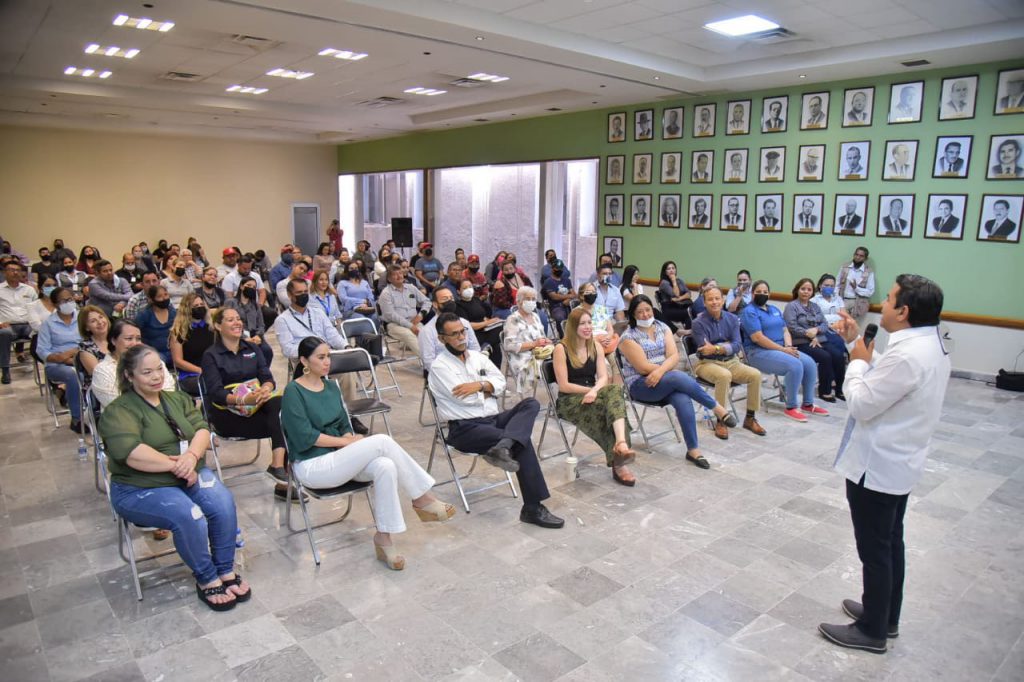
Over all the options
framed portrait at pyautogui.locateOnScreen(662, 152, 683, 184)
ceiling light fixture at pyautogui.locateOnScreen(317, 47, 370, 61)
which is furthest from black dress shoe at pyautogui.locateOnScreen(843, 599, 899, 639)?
framed portrait at pyautogui.locateOnScreen(662, 152, 683, 184)

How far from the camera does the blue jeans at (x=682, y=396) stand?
5.54 meters

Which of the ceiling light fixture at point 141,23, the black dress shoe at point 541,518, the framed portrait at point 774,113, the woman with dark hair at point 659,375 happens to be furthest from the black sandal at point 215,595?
the framed portrait at point 774,113

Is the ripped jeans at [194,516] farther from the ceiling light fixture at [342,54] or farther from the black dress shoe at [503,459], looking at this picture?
the ceiling light fixture at [342,54]

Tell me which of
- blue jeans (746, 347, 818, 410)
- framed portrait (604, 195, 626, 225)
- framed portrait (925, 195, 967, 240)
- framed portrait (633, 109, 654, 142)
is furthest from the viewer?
framed portrait (604, 195, 626, 225)

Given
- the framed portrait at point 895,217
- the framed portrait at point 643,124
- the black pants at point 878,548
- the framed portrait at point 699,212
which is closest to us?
the black pants at point 878,548

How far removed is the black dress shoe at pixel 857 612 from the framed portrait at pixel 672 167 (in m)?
8.84

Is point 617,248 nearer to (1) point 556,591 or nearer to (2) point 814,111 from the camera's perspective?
(2) point 814,111

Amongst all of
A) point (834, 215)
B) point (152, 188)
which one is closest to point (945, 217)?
point (834, 215)

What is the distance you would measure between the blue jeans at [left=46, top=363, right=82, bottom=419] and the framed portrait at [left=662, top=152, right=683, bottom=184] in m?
8.90

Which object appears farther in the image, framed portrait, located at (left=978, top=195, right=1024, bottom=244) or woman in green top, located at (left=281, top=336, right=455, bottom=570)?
framed portrait, located at (left=978, top=195, right=1024, bottom=244)

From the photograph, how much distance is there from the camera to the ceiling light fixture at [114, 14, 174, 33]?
7.30m

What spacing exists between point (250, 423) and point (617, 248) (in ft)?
28.8

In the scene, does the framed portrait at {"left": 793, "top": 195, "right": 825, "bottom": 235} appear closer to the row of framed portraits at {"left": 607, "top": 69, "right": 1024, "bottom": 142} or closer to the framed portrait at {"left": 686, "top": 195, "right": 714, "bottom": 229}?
the row of framed portraits at {"left": 607, "top": 69, "right": 1024, "bottom": 142}

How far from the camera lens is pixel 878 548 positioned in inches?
117
